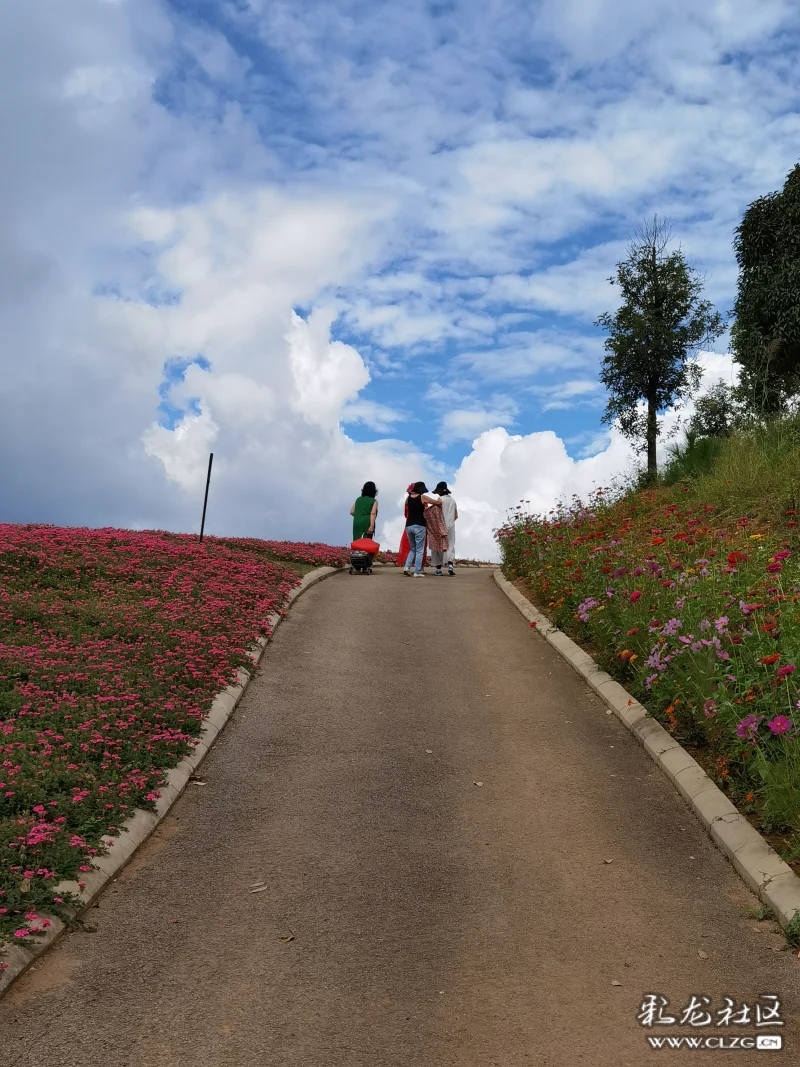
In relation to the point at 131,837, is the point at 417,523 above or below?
above

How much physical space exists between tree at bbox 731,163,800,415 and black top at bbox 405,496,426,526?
1243cm

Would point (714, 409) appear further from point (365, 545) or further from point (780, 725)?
point (780, 725)

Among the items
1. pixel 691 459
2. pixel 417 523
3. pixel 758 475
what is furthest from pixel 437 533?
pixel 758 475

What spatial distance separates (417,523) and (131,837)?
14.0 meters

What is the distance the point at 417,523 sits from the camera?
19.8m

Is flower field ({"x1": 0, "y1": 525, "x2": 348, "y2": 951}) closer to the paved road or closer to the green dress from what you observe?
the paved road

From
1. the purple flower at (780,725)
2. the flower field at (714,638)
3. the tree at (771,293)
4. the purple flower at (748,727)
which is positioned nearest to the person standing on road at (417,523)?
the flower field at (714,638)

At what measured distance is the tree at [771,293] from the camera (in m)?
27.4

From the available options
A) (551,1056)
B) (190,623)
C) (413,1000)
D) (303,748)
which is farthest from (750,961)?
(190,623)

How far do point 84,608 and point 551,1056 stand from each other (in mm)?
8886

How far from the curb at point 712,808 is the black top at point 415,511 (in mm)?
9287

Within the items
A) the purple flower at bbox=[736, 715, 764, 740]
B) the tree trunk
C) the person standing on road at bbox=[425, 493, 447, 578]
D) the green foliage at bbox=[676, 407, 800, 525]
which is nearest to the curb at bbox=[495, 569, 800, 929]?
the purple flower at bbox=[736, 715, 764, 740]

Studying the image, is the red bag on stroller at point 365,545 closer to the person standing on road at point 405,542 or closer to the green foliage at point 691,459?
the person standing on road at point 405,542

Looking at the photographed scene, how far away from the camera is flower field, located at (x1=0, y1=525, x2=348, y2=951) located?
5.77 meters
